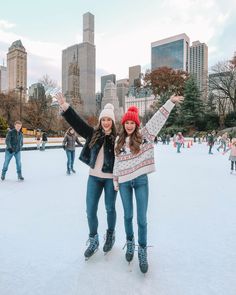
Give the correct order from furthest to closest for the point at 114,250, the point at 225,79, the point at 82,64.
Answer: the point at 82,64, the point at 225,79, the point at 114,250

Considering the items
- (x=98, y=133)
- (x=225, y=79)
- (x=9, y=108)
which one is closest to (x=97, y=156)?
(x=98, y=133)

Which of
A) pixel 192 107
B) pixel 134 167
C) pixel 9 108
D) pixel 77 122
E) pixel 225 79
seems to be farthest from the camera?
pixel 225 79

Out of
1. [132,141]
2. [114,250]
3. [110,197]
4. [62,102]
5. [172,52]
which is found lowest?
[114,250]

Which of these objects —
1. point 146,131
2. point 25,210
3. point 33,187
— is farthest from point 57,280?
point 33,187

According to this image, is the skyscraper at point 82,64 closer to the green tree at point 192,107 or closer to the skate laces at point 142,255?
the green tree at point 192,107

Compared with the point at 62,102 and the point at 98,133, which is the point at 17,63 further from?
the point at 98,133

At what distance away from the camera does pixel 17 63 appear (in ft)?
283

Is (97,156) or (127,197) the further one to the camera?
(97,156)

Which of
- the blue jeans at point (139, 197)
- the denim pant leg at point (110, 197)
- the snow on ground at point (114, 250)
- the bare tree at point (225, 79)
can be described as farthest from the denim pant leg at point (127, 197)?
the bare tree at point (225, 79)

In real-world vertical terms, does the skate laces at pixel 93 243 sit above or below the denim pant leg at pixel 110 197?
below

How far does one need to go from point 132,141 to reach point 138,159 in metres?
0.16

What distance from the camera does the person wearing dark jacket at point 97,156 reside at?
2266 mm

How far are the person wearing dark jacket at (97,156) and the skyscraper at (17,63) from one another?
3557 inches

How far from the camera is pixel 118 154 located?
7.13ft
